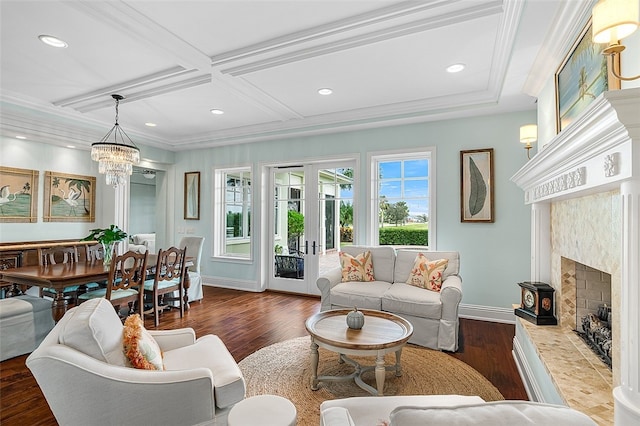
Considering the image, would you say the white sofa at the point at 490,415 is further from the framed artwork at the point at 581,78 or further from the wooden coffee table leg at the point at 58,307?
the wooden coffee table leg at the point at 58,307

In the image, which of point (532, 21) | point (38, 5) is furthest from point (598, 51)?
point (38, 5)

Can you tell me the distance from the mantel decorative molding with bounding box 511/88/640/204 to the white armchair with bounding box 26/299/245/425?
198 centimetres

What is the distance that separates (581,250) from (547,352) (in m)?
0.68

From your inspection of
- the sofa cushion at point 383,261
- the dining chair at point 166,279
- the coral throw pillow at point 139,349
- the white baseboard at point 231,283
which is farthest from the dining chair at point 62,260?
the sofa cushion at point 383,261

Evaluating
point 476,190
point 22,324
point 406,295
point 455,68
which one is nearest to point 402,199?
point 476,190

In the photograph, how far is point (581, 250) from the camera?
2.14m

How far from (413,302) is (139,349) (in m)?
2.52

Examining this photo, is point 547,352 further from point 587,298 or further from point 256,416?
point 256,416

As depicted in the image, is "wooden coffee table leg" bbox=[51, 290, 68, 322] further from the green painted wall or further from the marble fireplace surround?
the marble fireplace surround

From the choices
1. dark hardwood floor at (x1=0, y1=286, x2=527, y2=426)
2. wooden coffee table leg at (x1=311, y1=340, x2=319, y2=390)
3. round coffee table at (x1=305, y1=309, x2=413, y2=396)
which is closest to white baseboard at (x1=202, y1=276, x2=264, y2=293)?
dark hardwood floor at (x1=0, y1=286, x2=527, y2=426)

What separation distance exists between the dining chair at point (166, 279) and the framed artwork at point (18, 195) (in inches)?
90.4

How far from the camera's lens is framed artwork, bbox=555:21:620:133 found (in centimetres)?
181

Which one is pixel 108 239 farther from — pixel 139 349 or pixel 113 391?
pixel 113 391

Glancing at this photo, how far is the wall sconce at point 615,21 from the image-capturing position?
1.24 m
